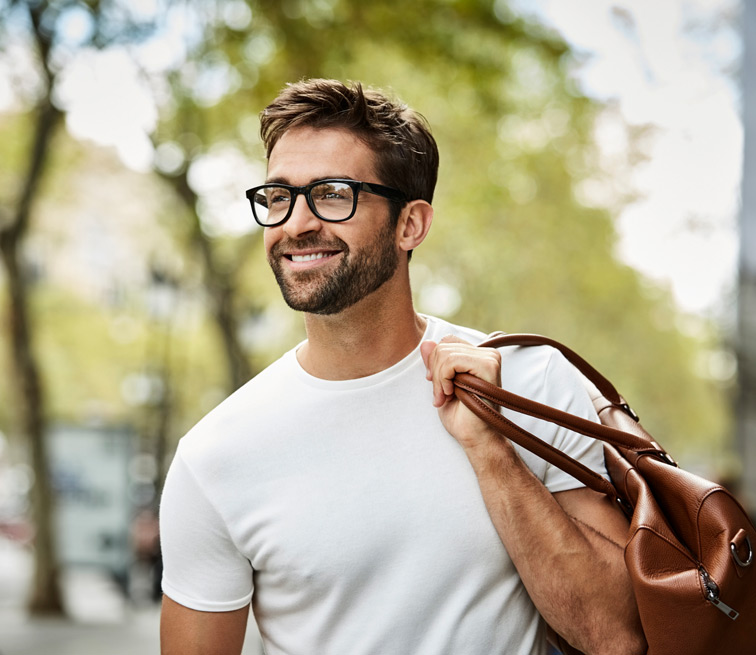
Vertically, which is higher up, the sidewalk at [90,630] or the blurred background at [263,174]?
the blurred background at [263,174]

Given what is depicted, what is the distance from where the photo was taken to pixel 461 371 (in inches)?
90.9

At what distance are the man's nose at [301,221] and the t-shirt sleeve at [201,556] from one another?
→ 656 millimetres

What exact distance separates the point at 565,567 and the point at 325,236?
38.4 inches

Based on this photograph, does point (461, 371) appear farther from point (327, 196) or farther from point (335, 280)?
point (327, 196)

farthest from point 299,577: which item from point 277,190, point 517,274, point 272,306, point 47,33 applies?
point 272,306

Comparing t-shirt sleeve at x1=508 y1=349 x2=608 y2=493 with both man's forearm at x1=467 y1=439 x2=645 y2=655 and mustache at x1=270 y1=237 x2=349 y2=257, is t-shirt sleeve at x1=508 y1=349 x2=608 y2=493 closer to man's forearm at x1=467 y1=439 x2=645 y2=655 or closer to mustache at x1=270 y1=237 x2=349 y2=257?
man's forearm at x1=467 y1=439 x2=645 y2=655

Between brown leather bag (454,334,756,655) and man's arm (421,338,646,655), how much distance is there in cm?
5

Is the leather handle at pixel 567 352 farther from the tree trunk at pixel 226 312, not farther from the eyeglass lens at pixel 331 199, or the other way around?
the tree trunk at pixel 226 312

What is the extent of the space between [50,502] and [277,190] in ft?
41.8

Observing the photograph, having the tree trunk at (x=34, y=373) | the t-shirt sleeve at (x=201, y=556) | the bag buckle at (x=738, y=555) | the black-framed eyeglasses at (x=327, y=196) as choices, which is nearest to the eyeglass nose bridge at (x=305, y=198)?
the black-framed eyeglasses at (x=327, y=196)

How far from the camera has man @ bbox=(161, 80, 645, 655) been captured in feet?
7.45

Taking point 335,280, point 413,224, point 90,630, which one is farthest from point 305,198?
point 90,630

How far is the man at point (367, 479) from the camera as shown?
2.27 metres

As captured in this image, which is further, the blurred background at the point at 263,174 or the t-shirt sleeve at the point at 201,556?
the blurred background at the point at 263,174
